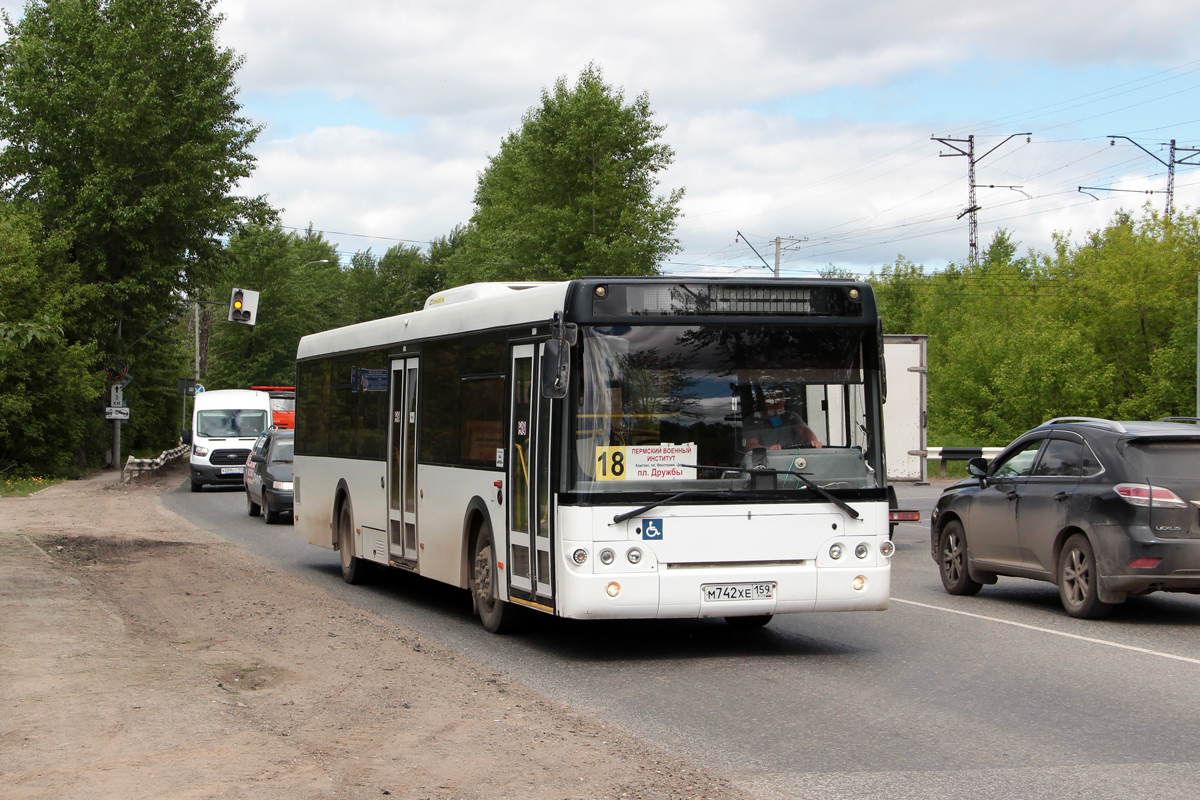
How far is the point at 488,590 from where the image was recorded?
1112 cm

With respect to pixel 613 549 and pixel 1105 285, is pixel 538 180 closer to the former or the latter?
pixel 1105 285

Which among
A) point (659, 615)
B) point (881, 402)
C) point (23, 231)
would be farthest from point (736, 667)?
point (23, 231)

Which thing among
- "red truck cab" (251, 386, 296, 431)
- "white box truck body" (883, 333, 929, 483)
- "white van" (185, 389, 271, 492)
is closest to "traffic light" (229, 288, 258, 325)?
"white van" (185, 389, 271, 492)

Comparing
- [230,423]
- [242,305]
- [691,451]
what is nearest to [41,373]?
[230,423]

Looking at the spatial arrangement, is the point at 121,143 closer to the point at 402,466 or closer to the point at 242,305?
the point at 242,305

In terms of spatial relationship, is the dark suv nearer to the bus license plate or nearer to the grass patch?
the bus license plate

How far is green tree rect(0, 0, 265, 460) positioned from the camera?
142 ft

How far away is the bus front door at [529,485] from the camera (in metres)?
9.75

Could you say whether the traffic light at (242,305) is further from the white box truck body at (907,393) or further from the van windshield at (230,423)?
the white box truck body at (907,393)

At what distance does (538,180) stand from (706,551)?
55022mm

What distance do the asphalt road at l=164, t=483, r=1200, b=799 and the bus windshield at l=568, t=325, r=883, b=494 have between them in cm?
135

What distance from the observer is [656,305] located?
31.6 ft

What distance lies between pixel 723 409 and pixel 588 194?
52721 millimetres

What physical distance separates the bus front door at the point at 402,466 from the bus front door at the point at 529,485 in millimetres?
2667
